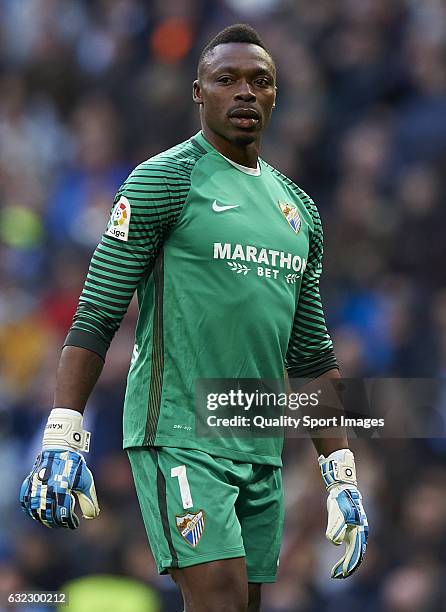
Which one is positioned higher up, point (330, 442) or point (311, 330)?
point (311, 330)

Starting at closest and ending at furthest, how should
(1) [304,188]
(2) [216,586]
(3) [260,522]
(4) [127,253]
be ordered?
1. (2) [216,586]
2. (4) [127,253]
3. (3) [260,522]
4. (1) [304,188]

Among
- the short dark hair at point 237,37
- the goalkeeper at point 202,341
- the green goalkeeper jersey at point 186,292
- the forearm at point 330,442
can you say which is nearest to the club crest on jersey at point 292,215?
the goalkeeper at point 202,341

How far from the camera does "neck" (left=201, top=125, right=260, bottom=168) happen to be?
4.95m

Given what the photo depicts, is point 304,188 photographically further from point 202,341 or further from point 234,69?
point 202,341

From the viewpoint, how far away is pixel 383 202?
10.3 metres

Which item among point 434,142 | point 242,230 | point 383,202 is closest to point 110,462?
point 383,202

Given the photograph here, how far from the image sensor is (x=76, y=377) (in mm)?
4469

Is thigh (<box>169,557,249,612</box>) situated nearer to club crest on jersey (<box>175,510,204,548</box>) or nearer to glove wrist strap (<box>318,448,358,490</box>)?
club crest on jersey (<box>175,510,204,548</box>)

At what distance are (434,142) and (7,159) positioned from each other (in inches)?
151

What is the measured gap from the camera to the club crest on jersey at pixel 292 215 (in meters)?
4.98

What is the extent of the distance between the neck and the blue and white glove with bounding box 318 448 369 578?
1.18 m

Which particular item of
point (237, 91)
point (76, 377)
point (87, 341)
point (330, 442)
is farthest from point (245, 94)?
point (330, 442)

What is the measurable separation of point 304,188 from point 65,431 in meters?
6.60

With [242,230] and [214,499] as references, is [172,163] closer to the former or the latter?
[242,230]
